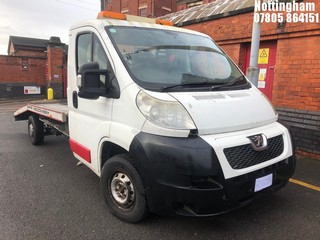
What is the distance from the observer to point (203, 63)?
12.0 feet

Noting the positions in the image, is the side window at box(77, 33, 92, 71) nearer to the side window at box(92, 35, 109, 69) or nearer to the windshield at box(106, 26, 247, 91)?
the side window at box(92, 35, 109, 69)

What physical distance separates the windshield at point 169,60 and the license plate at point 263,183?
→ 1.12 m

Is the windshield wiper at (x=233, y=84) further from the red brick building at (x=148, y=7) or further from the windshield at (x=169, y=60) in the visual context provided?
the red brick building at (x=148, y=7)

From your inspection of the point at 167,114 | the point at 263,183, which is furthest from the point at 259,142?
the point at 167,114

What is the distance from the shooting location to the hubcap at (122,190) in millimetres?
3098

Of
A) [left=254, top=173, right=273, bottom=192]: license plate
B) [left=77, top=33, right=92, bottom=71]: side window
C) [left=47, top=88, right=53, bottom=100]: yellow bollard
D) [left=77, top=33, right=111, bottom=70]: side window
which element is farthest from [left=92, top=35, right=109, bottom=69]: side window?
[left=47, top=88, right=53, bottom=100]: yellow bollard

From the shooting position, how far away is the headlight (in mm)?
2678

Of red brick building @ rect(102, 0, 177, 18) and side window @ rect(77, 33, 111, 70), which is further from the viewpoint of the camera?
red brick building @ rect(102, 0, 177, 18)

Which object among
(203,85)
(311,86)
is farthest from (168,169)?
(311,86)

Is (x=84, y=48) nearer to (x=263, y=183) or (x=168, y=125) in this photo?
(x=168, y=125)

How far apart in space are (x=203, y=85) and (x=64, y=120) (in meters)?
2.76

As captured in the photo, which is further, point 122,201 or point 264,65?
point 264,65

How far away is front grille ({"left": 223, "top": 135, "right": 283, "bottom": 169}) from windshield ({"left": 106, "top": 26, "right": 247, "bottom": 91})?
82 cm

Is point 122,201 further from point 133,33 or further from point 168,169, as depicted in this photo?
point 133,33
